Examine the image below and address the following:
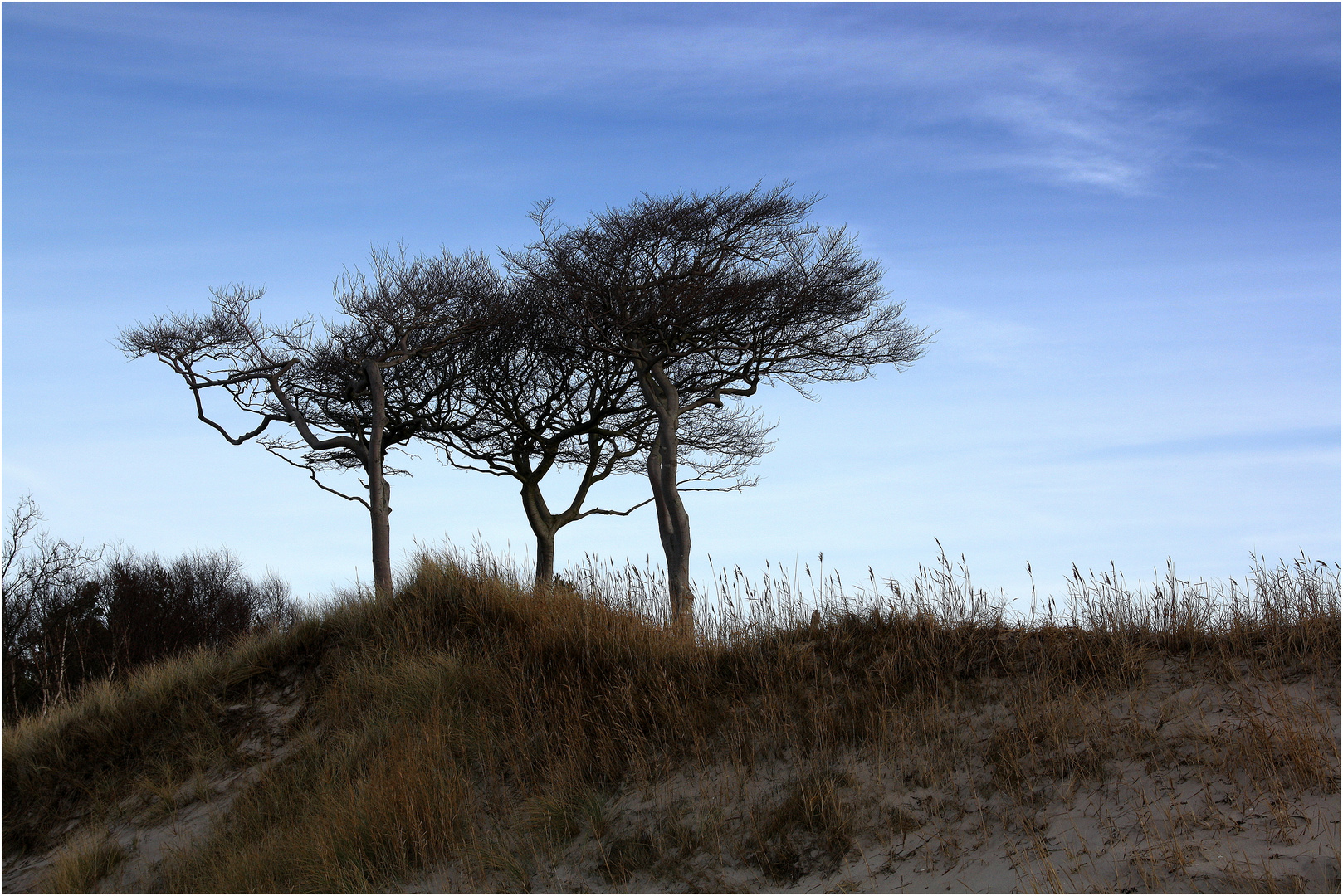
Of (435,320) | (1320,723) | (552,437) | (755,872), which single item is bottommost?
(755,872)

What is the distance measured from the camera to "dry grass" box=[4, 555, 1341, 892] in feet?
22.4

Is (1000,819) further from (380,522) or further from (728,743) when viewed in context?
(380,522)

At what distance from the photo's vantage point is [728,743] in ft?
27.3

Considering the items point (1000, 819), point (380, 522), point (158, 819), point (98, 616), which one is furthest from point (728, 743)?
point (98, 616)

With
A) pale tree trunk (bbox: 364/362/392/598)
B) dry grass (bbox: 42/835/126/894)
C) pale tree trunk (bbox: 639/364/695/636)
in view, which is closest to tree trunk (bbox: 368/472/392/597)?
pale tree trunk (bbox: 364/362/392/598)

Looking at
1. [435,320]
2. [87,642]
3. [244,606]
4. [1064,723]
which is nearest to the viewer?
[1064,723]

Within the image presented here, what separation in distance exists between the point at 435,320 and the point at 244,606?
25574mm

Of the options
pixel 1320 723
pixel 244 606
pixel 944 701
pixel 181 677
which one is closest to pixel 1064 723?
pixel 944 701

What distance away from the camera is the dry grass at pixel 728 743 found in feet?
22.4

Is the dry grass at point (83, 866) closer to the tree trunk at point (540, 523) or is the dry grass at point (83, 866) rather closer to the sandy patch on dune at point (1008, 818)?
the sandy patch on dune at point (1008, 818)

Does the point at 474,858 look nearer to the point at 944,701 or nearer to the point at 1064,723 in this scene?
the point at 944,701

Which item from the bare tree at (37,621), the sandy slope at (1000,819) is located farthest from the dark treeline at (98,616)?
the sandy slope at (1000,819)

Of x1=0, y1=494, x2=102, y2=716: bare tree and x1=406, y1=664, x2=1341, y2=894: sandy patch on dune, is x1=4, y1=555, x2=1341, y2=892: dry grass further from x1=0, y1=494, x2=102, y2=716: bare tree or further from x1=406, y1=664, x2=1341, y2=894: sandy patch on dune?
x1=0, y1=494, x2=102, y2=716: bare tree

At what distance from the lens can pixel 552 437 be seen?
2355 centimetres
